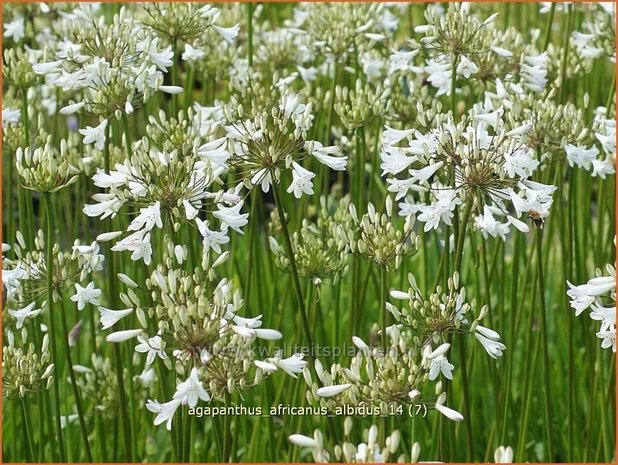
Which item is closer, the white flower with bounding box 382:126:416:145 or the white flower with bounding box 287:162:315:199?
the white flower with bounding box 287:162:315:199

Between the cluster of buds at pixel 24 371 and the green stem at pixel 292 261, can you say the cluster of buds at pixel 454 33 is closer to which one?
the green stem at pixel 292 261

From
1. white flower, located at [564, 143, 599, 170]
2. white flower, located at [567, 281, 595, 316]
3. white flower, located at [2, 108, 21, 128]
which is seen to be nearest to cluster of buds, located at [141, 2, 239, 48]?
white flower, located at [2, 108, 21, 128]

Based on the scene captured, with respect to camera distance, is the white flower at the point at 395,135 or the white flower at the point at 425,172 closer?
the white flower at the point at 425,172

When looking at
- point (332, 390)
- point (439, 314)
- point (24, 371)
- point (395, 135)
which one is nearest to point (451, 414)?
point (332, 390)

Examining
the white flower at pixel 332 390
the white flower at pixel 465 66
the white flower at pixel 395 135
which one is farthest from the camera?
the white flower at pixel 465 66

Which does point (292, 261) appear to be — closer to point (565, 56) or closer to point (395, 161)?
point (395, 161)

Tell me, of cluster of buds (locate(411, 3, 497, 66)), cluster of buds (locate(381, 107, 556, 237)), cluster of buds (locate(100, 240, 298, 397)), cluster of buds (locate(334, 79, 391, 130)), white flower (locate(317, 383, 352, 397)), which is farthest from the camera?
cluster of buds (locate(334, 79, 391, 130))

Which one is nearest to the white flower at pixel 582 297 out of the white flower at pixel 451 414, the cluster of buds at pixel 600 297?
the cluster of buds at pixel 600 297

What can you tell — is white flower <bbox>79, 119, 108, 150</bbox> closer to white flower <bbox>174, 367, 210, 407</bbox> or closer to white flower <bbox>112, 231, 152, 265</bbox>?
white flower <bbox>112, 231, 152, 265</bbox>

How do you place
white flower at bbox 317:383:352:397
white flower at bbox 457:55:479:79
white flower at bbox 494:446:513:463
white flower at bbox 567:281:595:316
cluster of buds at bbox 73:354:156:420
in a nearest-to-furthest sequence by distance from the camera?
white flower at bbox 494:446:513:463 < white flower at bbox 317:383:352:397 < white flower at bbox 567:281:595:316 < white flower at bbox 457:55:479:79 < cluster of buds at bbox 73:354:156:420
